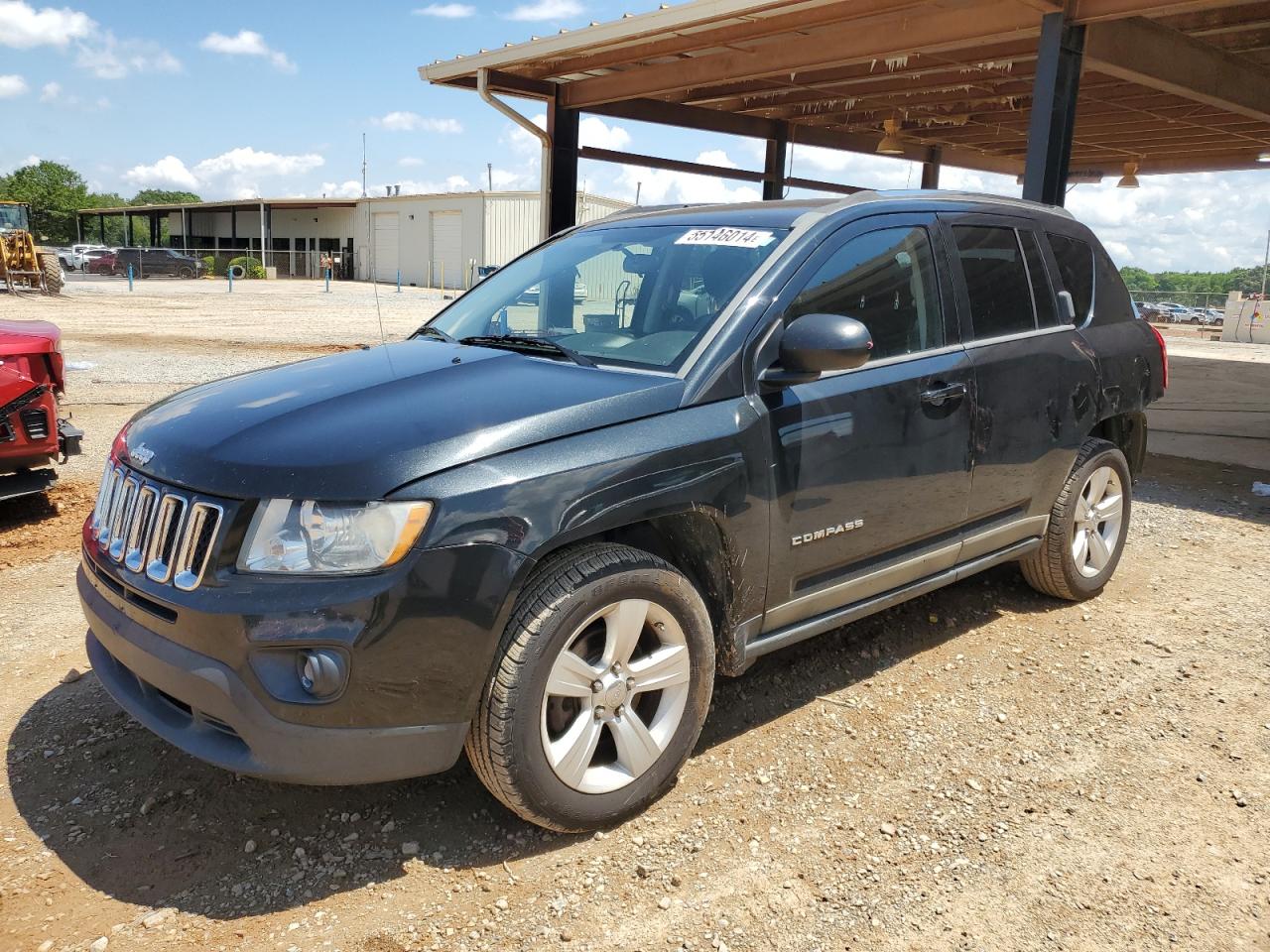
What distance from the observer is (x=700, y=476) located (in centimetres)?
291

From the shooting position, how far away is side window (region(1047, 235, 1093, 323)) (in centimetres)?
458

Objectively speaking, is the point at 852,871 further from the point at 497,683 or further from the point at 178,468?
the point at 178,468

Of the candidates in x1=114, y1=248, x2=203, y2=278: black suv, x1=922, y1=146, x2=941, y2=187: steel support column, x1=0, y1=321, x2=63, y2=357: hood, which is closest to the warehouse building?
x1=114, y1=248, x2=203, y2=278: black suv

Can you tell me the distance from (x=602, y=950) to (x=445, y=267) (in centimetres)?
4885

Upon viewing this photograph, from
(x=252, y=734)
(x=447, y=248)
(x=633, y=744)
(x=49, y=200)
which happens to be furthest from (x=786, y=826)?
(x=49, y=200)

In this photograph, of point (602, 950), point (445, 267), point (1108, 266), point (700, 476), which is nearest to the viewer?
point (602, 950)

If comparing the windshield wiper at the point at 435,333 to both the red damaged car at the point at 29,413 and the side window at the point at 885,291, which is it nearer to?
the side window at the point at 885,291

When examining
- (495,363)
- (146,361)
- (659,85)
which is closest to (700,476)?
(495,363)

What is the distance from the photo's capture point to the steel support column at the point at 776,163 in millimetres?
14969

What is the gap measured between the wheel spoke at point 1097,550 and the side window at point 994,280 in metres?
1.22

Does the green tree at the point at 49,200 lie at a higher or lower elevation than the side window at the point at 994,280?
higher

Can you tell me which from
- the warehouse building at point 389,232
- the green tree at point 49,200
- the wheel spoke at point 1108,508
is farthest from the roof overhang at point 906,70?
the green tree at point 49,200

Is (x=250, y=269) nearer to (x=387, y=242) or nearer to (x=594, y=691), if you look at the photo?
(x=387, y=242)

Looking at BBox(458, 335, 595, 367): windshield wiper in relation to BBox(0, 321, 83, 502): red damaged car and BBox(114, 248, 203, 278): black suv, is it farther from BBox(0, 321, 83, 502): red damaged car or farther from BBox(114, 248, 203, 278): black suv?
BBox(114, 248, 203, 278): black suv
